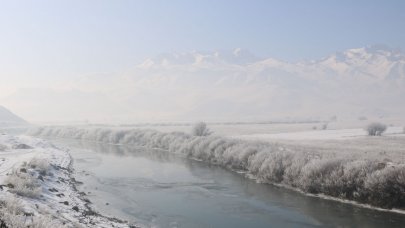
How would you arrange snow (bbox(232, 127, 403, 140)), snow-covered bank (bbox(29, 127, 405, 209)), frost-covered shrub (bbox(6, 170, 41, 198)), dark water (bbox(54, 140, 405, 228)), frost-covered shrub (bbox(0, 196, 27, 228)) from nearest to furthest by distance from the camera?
frost-covered shrub (bbox(0, 196, 27, 228)) → frost-covered shrub (bbox(6, 170, 41, 198)) → dark water (bbox(54, 140, 405, 228)) → snow-covered bank (bbox(29, 127, 405, 209)) → snow (bbox(232, 127, 403, 140))

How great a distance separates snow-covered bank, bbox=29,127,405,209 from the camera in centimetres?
2820

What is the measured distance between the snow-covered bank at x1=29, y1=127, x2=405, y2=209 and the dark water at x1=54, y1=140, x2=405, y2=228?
1.34m

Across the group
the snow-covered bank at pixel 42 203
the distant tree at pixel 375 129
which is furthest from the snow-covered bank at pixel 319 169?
the distant tree at pixel 375 129

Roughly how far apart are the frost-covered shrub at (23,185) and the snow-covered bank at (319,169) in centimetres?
1905

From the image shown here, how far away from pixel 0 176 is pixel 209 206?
13.5 m

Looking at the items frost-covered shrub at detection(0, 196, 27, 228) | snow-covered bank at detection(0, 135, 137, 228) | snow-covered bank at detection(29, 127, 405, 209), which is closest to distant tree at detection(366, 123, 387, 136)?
snow-covered bank at detection(29, 127, 405, 209)

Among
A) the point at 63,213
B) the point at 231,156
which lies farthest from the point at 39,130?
the point at 63,213

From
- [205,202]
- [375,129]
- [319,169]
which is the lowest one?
[205,202]

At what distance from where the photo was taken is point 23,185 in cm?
2461

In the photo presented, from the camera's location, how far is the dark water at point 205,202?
25.2 metres

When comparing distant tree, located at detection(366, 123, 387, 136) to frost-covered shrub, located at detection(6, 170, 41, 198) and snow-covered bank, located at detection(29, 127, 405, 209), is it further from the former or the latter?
frost-covered shrub, located at detection(6, 170, 41, 198)

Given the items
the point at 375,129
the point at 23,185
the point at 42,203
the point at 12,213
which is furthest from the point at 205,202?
the point at 375,129

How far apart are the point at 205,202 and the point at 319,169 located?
29.9ft

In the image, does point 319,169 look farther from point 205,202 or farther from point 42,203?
point 42,203
